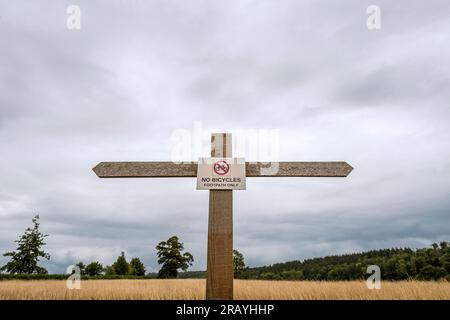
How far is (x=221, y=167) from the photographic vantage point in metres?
6.46

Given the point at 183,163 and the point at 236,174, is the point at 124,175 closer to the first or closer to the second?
the point at 183,163

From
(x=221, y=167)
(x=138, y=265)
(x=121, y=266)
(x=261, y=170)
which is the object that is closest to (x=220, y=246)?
(x=221, y=167)

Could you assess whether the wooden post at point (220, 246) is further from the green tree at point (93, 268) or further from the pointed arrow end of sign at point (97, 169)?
the green tree at point (93, 268)

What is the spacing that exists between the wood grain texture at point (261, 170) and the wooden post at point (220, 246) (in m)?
0.58

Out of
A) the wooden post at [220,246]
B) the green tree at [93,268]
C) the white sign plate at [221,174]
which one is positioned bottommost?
the green tree at [93,268]

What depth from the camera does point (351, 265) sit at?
172ft

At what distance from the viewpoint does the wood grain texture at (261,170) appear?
252 inches

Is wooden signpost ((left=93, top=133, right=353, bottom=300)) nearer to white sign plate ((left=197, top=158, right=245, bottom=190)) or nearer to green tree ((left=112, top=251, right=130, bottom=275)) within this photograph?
white sign plate ((left=197, top=158, right=245, bottom=190))

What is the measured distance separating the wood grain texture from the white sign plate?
0.13 meters

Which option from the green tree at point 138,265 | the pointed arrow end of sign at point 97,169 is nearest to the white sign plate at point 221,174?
the pointed arrow end of sign at point 97,169

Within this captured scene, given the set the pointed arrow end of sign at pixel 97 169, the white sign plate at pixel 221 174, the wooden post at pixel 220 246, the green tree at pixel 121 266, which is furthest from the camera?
the green tree at pixel 121 266

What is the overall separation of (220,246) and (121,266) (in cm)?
5584

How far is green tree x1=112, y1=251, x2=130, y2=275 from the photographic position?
5672cm

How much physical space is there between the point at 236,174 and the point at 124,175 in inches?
79.1
